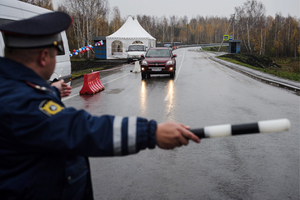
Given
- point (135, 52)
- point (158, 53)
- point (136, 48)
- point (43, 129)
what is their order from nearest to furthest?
point (43, 129), point (158, 53), point (135, 52), point (136, 48)

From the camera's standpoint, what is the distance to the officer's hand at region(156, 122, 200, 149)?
1.38 metres

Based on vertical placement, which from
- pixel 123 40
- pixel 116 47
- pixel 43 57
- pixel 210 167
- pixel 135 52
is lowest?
pixel 210 167

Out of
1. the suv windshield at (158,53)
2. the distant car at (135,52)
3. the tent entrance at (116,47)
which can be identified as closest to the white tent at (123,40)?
the tent entrance at (116,47)

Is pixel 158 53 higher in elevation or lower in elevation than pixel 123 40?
lower

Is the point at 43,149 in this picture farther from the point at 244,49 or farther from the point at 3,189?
the point at 244,49

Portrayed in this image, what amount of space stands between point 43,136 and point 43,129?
0.10 feet

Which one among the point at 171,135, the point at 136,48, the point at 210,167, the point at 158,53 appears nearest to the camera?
the point at 171,135

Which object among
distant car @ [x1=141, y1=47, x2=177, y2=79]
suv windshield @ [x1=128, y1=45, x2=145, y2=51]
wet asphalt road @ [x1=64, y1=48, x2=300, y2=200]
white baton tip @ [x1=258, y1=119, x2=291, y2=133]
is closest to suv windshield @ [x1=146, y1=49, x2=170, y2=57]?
distant car @ [x1=141, y1=47, x2=177, y2=79]

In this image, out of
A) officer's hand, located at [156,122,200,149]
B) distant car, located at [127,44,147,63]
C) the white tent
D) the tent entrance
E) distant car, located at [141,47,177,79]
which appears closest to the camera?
officer's hand, located at [156,122,200,149]

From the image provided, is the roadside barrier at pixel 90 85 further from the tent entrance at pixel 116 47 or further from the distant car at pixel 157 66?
the tent entrance at pixel 116 47

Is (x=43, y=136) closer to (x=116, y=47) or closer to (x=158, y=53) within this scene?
(x=158, y=53)

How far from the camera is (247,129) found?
140cm

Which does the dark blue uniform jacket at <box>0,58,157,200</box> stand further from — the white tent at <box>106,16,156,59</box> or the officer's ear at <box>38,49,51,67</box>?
the white tent at <box>106,16,156,59</box>

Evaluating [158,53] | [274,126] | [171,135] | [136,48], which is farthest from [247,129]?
[136,48]
